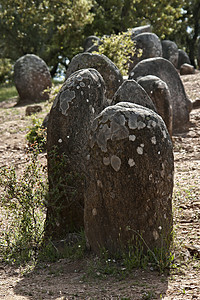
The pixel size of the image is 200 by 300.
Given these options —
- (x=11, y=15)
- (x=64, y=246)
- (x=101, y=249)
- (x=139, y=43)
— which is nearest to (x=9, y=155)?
(x=64, y=246)

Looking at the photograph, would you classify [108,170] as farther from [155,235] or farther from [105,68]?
[105,68]

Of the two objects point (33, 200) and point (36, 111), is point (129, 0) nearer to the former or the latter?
point (36, 111)

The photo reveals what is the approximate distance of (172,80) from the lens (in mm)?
9172

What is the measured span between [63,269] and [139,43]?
40.6 feet

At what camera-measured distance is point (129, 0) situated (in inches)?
877

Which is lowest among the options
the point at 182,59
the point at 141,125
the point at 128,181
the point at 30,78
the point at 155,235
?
the point at 155,235

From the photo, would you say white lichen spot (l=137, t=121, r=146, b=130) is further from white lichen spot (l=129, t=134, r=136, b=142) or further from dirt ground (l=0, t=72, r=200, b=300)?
dirt ground (l=0, t=72, r=200, b=300)

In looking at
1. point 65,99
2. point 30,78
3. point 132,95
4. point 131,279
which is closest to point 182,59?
point 30,78

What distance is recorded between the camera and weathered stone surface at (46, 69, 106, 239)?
4542 mm

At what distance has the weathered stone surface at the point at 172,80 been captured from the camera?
9023 millimetres

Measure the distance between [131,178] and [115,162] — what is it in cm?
21

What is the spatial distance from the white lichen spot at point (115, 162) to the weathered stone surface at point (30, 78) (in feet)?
34.8

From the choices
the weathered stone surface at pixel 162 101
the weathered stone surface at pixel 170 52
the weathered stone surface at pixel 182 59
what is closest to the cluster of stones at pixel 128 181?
the weathered stone surface at pixel 162 101

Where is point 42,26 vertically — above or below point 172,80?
above
